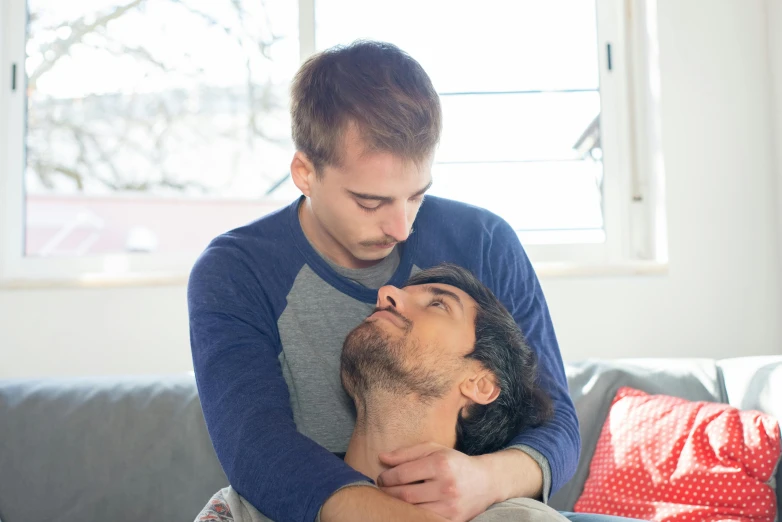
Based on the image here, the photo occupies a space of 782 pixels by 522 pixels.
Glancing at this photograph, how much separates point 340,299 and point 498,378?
37 cm

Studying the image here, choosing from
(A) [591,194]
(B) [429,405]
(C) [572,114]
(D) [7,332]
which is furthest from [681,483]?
(D) [7,332]

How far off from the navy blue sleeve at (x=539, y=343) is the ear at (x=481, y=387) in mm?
90

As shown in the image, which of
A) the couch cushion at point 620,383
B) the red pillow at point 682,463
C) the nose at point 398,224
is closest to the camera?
the nose at point 398,224

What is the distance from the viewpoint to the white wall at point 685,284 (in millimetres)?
2953

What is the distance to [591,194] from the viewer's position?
130 inches

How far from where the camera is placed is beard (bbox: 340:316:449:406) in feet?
4.78

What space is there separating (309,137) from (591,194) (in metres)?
2.00

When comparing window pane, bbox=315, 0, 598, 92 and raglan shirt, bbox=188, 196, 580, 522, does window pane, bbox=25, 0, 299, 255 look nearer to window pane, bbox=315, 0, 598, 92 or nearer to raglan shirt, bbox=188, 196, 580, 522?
window pane, bbox=315, 0, 598, 92

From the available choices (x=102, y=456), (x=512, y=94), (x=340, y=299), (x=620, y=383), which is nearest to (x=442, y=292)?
(x=340, y=299)

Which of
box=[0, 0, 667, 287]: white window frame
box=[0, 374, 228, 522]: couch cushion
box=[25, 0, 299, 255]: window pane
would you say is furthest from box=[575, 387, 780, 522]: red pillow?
box=[25, 0, 299, 255]: window pane

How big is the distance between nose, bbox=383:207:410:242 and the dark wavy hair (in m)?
0.17

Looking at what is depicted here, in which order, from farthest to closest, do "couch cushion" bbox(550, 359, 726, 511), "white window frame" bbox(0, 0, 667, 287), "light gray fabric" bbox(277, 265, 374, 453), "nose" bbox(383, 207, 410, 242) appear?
"white window frame" bbox(0, 0, 667, 287) < "couch cushion" bbox(550, 359, 726, 511) < "light gray fabric" bbox(277, 265, 374, 453) < "nose" bbox(383, 207, 410, 242)

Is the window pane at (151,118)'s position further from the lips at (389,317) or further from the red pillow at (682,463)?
the lips at (389,317)

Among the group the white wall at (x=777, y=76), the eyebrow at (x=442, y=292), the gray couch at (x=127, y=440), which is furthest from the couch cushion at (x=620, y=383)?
the eyebrow at (x=442, y=292)
